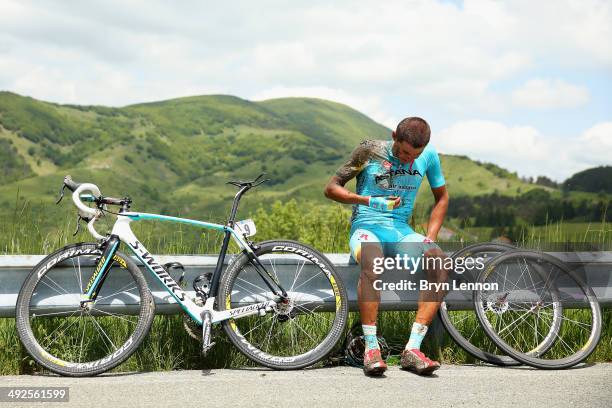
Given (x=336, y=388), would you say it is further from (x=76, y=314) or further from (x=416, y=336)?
(x=76, y=314)

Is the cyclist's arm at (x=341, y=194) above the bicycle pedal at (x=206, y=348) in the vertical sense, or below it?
above

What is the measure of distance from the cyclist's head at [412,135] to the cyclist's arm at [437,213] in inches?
18.8

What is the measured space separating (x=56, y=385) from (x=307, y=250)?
6.14 feet

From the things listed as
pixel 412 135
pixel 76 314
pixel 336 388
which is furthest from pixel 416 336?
pixel 76 314

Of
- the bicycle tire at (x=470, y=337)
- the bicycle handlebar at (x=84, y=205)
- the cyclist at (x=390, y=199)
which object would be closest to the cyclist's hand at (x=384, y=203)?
the cyclist at (x=390, y=199)

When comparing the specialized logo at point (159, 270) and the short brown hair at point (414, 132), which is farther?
the short brown hair at point (414, 132)

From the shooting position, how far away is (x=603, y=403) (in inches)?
150

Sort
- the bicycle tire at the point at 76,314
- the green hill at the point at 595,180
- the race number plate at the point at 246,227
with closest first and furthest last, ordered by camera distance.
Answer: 1. the bicycle tire at the point at 76,314
2. the race number plate at the point at 246,227
3. the green hill at the point at 595,180

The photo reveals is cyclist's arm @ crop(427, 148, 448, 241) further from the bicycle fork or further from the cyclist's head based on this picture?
the bicycle fork

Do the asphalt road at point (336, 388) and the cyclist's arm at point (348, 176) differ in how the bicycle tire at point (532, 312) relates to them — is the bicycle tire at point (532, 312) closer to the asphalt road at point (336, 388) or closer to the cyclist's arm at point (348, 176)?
the asphalt road at point (336, 388)

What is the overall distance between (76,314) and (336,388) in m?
1.98

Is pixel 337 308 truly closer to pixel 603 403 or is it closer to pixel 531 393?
pixel 531 393

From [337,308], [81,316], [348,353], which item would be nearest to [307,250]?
[337,308]

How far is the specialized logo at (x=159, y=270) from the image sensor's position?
15.3 ft
